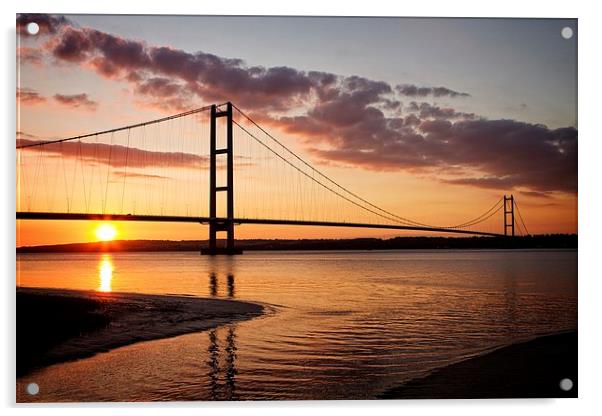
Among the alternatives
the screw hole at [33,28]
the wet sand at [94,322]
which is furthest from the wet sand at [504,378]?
the screw hole at [33,28]

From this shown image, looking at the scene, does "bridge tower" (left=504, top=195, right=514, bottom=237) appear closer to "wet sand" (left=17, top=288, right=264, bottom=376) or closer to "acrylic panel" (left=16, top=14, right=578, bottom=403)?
"acrylic panel" (left=16, top=14, right=578, bottom=403)

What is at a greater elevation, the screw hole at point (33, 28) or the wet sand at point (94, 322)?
the screw hole at point (33, 28)

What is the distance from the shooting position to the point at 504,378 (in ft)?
15.3

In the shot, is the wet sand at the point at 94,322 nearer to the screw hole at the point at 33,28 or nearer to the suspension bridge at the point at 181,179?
the suspension bridge at the point at 181,179

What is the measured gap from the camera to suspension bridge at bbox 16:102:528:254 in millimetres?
5320

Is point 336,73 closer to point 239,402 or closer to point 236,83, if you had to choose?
point 236,83

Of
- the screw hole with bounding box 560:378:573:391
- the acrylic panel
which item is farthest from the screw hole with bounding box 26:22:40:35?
the screw hole with bounding box 560:378:573:391

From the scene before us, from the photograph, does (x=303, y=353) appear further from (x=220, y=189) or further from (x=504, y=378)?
(x=220, y=189)

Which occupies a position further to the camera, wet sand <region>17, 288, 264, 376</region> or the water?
wet sand <region>17, 288, 264, 376</region>

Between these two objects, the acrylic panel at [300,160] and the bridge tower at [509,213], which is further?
the bridge tower at [509,213]

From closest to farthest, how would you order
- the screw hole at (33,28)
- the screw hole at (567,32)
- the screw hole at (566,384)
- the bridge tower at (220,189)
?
the screw hole at (566,384) → the screw hole at (33,28) → the screw hole at (567,32) → the bridge tower at (220,189)

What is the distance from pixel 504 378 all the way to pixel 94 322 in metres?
3.91

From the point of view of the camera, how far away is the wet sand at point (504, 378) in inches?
177

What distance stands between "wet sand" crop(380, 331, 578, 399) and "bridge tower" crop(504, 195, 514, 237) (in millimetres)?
1271
